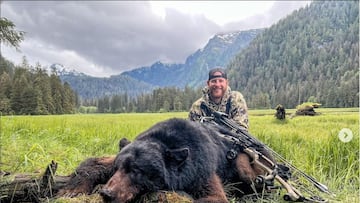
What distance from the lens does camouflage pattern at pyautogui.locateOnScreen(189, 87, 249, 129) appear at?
5273 millimetres

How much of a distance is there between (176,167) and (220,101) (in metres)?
2.69

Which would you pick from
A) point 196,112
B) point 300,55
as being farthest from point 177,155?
point 300,55

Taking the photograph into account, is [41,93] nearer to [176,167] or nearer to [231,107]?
[231,107]

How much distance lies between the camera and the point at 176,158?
2.86m

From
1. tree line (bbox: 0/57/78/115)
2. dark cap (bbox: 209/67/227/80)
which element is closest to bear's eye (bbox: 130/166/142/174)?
dark cap (bbox: 209/67/227/80)

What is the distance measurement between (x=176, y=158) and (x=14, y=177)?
1.32 metres

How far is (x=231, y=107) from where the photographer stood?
5.34m

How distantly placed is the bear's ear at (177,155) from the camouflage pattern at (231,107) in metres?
2.39

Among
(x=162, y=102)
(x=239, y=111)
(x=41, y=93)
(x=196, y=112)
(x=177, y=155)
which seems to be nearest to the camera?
(x=177, y=155)

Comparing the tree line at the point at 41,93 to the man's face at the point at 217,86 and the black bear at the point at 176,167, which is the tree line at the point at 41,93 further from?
the black bear at the point at 176,167

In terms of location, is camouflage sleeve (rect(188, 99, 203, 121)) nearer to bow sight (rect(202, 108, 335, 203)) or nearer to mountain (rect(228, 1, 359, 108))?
bow sight (rect(202, 108, 335, 203))

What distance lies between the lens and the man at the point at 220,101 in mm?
5297

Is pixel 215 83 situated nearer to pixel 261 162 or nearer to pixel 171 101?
pixel 261 162

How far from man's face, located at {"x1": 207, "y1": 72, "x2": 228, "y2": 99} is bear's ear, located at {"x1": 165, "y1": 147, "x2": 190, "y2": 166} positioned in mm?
2585
